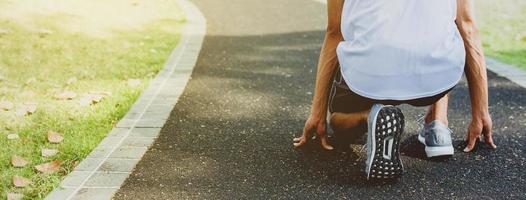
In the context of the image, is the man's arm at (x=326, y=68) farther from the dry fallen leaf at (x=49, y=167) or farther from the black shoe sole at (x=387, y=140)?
the dry fallen leaf at (x=49, y=167)

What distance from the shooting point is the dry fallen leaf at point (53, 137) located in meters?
3.50

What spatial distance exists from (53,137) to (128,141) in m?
0.45

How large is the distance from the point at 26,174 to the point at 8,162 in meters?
0.22

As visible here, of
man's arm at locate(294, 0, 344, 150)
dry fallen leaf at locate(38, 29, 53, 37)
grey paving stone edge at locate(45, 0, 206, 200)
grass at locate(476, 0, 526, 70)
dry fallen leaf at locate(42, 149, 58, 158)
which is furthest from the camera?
dry fallen leaf at locate(38, 29, 53, 37)

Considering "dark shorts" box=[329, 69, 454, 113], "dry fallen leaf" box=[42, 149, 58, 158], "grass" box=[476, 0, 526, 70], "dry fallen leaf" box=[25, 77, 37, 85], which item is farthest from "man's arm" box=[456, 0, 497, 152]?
"dry fallen leaf" box=[25, 77, 37, 85]

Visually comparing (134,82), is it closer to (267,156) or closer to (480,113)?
(267,156)

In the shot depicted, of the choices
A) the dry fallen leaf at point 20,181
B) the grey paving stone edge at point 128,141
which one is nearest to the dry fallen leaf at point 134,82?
the grey paving stone edge at point 128,141

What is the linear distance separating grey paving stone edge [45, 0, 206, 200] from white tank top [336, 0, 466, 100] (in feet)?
4.24

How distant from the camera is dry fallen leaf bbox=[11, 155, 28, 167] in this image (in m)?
3.14

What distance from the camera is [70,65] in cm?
529

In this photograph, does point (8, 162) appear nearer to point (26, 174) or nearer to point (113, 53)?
point (26, 174)

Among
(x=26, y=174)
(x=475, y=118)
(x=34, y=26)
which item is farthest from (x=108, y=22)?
(x=475, y=118)

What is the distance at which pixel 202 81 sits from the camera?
16.7ft

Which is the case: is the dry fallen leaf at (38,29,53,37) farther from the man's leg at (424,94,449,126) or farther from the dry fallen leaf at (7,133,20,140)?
the man's leg at (424,94,449,126)
